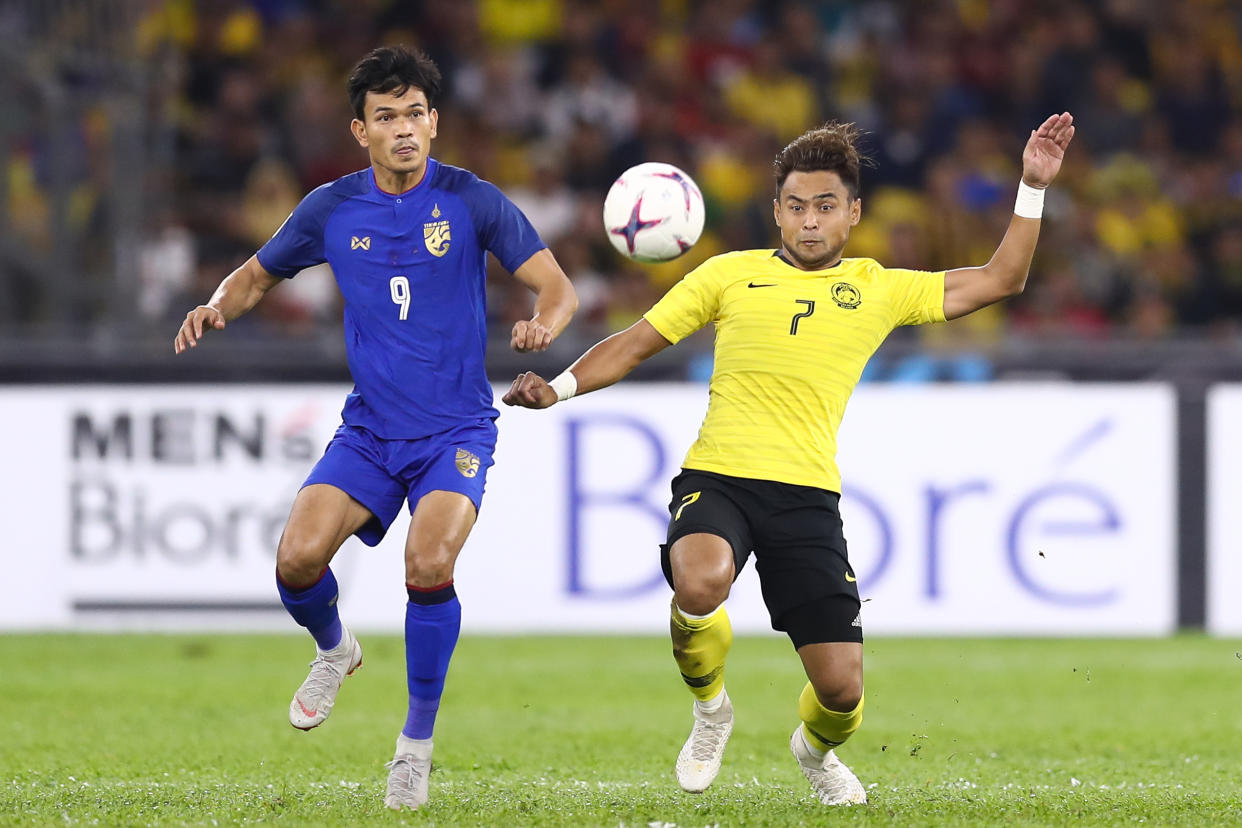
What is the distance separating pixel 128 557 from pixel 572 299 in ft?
19.7

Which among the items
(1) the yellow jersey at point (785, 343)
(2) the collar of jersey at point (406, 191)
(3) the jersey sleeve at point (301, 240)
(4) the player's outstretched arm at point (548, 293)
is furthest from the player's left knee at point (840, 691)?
(3) the jersey sleeve at point (301, 240)

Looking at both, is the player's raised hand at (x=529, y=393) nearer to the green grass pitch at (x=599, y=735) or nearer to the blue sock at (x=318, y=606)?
the blue sock at (x=318, y=606)

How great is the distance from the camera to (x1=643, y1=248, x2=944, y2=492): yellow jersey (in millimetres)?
5965

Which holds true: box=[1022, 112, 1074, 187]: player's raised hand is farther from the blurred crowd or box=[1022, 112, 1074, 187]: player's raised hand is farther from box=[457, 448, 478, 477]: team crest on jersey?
the blurred crowd

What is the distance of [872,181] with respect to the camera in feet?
46.3

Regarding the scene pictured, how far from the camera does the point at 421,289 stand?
610 centimetres

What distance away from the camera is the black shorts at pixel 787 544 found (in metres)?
5.85

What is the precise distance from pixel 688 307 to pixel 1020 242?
1.14 metres

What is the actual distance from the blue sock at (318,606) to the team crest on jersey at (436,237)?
1176 mm

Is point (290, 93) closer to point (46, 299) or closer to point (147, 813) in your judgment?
point (46, 299)

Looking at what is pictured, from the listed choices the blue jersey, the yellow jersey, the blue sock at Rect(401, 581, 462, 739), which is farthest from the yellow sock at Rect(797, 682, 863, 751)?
the blue jersey

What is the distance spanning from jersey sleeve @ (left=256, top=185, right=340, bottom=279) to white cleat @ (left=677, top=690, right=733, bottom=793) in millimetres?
2092

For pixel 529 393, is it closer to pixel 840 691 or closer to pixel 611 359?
pixel 611 359

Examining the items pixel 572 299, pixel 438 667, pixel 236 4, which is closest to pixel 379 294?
pixel 572 299
